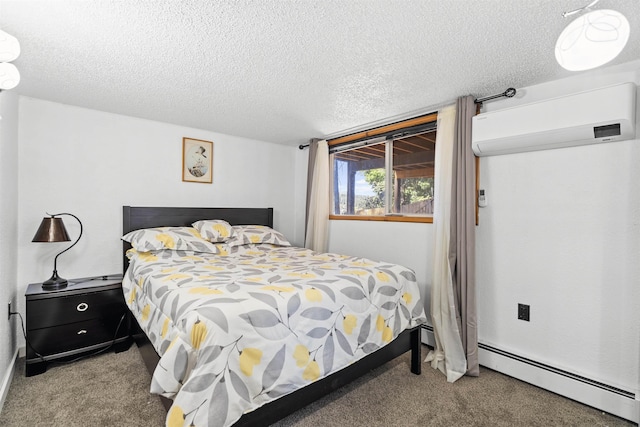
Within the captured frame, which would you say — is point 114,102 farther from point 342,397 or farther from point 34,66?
point 342,397

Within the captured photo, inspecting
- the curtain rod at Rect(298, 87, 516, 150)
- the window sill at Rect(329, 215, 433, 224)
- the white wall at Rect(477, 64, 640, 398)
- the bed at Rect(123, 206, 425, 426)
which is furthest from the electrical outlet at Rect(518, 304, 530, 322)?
the curtain rod at Rect(298, 87, 516, 150)

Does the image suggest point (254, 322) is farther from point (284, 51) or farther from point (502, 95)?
point (502, 95)

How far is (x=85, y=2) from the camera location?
4.52 feet

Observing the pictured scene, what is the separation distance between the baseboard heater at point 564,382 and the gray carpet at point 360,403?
0.16ft

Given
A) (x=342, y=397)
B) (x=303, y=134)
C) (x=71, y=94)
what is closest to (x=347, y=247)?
(x=303, y=134)

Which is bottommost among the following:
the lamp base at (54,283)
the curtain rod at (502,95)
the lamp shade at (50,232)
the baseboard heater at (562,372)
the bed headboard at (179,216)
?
the baseboard heater at (562,372)

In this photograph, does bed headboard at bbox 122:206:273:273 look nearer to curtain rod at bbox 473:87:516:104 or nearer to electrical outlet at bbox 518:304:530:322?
curtain rod at bbox 473:87:516:104

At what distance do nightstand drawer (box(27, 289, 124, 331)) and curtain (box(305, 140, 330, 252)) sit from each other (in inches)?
81.7

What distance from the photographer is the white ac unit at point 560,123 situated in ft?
5.88

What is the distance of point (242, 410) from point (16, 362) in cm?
230

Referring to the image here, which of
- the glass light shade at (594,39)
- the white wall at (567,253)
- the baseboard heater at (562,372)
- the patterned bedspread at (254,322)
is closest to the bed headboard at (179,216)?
the patterned bedspread at (254,322)

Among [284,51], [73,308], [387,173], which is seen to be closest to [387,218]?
[387,173]

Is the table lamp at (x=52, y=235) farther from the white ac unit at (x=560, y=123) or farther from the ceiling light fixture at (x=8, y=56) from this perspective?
the white ac unit at (x=560, y=123)

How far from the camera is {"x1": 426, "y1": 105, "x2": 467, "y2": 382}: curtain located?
7.80 feet
